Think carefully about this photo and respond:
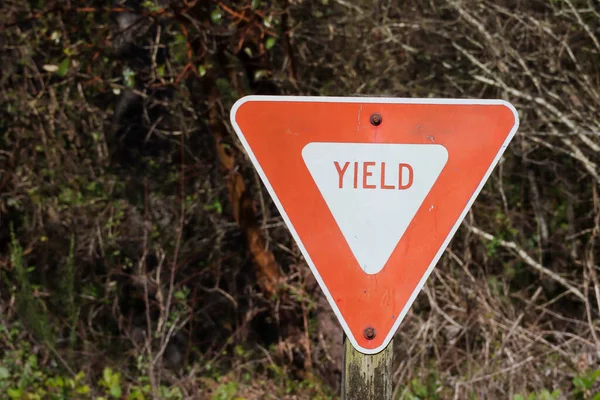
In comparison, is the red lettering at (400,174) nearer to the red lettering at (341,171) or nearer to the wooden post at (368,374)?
the red lettering at (341,171)

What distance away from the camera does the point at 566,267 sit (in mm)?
6711

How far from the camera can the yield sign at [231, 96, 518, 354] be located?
78.7 inches

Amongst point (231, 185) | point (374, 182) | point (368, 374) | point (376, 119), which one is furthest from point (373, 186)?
point (231, 185)

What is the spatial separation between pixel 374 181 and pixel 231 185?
4.22 metres

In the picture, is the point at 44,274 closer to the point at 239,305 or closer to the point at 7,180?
the point at 7,180

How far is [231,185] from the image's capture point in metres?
6.14

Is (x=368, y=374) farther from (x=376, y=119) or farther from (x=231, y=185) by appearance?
(x=231, y=185)

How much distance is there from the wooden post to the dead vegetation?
296cm

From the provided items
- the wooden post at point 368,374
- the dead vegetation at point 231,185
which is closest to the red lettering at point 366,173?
the wooden post at point 368,374

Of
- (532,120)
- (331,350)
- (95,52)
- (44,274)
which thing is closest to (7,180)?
(44,274)

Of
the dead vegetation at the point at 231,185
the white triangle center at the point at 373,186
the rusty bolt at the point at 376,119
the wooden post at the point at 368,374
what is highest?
the rusty bolt at the point at 376,119

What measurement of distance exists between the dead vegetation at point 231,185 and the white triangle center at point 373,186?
312 centimetres

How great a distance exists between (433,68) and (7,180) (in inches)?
148

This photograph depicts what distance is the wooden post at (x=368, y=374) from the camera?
2.07 metres
